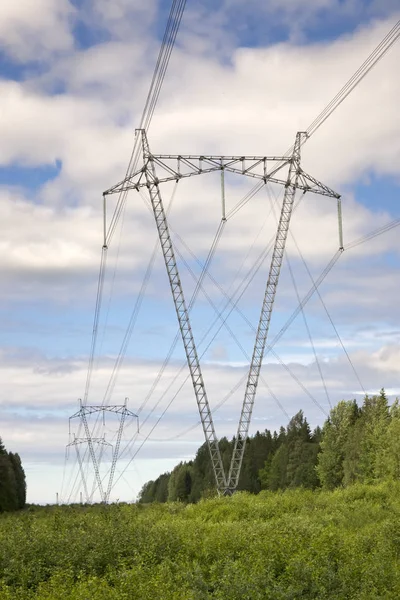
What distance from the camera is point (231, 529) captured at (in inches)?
1714

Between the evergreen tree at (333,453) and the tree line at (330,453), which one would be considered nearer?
the tree line at (330,453)

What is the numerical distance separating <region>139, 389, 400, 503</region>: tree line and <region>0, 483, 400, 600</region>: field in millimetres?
34774

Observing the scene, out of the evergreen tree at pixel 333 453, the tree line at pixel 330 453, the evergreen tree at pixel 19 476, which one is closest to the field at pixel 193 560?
the tree line at pixel 330 453

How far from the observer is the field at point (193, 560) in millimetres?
29344

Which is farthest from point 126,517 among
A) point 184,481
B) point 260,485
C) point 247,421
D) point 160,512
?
point 184,481

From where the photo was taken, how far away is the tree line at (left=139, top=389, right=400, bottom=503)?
90375 millimetres

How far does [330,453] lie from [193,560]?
7816 centimetres

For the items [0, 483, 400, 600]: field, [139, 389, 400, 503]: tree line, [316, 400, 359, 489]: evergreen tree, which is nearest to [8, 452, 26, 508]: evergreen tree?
[139, 389, 400, 503]: tree line

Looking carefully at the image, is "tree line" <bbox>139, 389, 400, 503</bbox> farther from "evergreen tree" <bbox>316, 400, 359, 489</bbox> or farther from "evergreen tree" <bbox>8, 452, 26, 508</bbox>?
"evergreen tree" <bbox>8, 452, 26, 508</bbox>

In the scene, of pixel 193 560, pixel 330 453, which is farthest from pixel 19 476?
pixel 193 560

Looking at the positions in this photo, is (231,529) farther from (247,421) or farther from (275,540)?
(247,421)

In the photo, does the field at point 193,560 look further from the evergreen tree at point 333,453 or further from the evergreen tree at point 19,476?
the evergreen tree at point 19,476

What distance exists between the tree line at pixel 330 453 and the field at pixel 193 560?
34.8m

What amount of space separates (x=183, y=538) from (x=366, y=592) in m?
11.5
